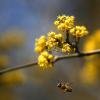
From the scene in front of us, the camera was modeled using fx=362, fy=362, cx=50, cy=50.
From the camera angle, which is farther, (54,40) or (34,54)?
(34,54)

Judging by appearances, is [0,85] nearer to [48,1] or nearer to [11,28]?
[11,28]

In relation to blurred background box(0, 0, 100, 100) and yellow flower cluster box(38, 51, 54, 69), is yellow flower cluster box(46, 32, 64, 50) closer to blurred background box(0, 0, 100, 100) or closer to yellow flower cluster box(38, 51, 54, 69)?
yellow flower cluster box(38, 51, 54, 69)

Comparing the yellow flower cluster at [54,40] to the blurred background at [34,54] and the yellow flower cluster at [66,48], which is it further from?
the blurred background at [34,54]

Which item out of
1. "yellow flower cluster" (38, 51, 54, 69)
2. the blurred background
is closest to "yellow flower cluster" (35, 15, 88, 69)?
"yellow flower cluster" (38, 51, 54, 69)

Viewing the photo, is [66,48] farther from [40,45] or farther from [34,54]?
[34,54]

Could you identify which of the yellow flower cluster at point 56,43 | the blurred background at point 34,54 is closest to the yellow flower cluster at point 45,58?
the yellow flower cluster at point 56,43

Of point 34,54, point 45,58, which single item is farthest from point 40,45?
point 34,54

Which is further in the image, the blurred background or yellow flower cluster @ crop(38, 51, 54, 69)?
the blurred background

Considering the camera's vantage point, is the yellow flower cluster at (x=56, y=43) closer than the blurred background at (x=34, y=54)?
Yes
